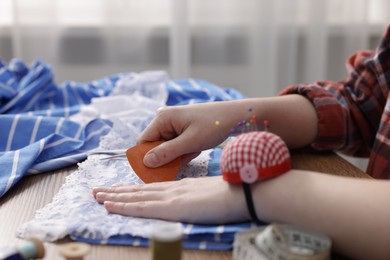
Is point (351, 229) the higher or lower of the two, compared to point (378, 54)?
lower

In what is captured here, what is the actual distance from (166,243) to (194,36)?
137 cm

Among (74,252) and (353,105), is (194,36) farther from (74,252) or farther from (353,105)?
(74,252)

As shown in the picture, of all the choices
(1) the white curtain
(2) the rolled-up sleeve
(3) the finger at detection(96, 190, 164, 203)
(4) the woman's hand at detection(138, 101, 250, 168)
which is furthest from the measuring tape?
(1) the white curtain

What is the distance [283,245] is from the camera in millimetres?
459

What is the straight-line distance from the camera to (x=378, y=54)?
96 cm

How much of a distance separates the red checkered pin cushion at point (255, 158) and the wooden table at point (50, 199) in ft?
0.26

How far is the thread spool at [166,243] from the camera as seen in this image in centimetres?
43

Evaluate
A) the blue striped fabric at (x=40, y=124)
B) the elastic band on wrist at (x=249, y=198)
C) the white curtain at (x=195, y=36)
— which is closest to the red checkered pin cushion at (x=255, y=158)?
the elastic band on wrist at (x=249, y=198)

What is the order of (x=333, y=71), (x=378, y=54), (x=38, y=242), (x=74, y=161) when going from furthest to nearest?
(x=333, y=71)
(x=378, y=54)
(x=74, y=161)
(x=38, y=242)

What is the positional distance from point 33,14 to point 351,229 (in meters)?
1.39

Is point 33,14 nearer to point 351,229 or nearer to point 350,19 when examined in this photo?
point 350,19

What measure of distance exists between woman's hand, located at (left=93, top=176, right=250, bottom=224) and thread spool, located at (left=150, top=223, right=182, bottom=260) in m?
0.15

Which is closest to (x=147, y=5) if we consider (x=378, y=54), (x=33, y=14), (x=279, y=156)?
(x=33, y=14)

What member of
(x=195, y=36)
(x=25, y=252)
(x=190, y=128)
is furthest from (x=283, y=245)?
(x=195, y=36)
